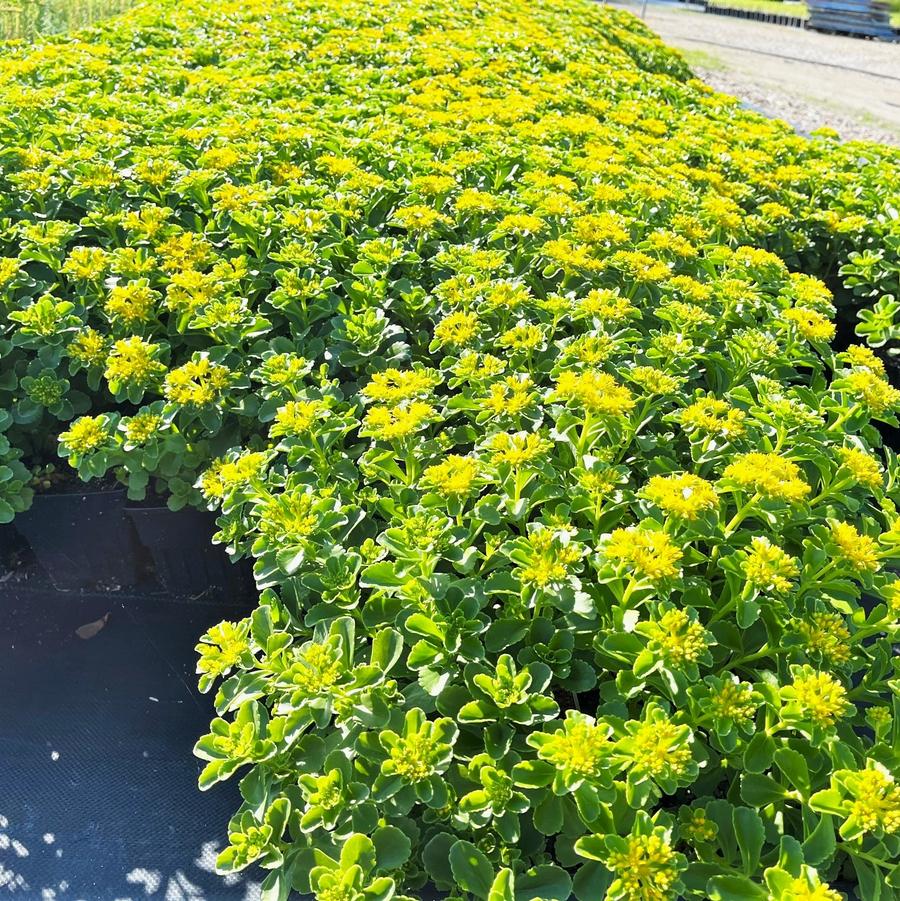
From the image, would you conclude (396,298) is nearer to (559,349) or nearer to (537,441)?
(559,349)

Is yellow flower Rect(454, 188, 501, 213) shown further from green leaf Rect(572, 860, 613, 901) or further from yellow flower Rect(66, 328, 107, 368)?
green leaf Rect(572, 860, 613, 901)

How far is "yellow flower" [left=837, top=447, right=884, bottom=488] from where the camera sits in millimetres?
1763

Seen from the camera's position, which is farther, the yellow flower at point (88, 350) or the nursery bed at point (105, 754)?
the yellow flower at point (88, 350)

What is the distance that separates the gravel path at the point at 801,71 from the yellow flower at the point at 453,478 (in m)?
9.80

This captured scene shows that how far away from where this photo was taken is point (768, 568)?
1533 mm

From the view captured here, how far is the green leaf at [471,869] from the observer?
1330 millimetres

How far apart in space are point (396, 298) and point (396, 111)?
171 centimetres

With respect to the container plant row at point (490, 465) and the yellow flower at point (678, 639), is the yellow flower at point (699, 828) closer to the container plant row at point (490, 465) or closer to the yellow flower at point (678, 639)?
the container plant row at point (490, 465)

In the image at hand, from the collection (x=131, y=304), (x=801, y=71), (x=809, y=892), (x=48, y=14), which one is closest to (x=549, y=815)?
(x=809, y=892)

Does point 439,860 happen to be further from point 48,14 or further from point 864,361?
point 48,14

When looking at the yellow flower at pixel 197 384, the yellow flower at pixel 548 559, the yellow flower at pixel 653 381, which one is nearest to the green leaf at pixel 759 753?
the yellow flower at pixel 548 559

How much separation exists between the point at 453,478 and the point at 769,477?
691 mm

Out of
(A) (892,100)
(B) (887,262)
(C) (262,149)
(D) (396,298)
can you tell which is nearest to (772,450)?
(D) (396,298)

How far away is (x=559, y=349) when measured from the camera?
2299 mm
